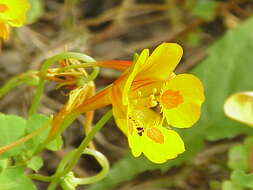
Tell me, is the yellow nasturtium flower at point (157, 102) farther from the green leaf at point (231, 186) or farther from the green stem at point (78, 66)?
the green leaf at point (231, 186)

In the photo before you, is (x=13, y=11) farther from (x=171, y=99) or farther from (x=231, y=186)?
(x=231, y=186)

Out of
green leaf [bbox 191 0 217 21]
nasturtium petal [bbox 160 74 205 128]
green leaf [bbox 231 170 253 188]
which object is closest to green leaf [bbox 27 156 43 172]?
nasturtium petal [bbox 160 74 205 128]

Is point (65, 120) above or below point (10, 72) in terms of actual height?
above

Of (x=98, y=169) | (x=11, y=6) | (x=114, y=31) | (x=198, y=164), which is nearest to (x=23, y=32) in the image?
(x=114, y=31)

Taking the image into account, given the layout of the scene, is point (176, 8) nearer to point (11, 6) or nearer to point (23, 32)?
point (23, 32)

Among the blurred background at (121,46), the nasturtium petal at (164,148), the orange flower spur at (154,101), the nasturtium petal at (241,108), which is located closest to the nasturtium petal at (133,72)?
the orange flower spur at (154,101)

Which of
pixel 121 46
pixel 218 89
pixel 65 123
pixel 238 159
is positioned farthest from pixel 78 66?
pixel 121 46
